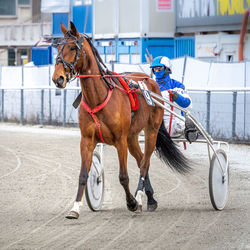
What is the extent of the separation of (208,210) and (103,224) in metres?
1.37

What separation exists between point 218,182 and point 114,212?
4.01 feet

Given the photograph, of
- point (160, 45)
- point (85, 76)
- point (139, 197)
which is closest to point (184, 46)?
point (160, 45)

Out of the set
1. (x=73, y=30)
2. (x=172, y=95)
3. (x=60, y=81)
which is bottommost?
(x=172, y=95)

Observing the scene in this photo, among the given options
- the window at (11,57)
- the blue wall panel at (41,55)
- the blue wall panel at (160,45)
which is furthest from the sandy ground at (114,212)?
the window at (11,57)

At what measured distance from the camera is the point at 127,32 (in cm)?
2252

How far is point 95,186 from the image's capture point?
7.44m

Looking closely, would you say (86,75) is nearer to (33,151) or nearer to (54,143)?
(33,151)

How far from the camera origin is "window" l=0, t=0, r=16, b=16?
44.5 m

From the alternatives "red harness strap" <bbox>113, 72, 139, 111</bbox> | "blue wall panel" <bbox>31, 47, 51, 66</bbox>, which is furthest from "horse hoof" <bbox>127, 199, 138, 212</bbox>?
"blue wall panel" <bbox>31, 47, 51, 66</bbox>

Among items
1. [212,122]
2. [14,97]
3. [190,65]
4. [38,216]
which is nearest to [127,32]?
[14,97]

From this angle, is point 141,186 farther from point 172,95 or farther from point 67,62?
point 67,62

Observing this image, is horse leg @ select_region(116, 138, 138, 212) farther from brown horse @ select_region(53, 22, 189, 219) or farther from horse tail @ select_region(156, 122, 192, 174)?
horse tail @ select_region(156, 122, 192, 174)

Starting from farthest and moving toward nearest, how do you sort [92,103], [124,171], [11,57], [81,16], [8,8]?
[8,8], [11,57], [81,16], [124,171], [92,103]

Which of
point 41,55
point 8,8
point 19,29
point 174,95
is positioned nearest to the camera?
point 174,95
